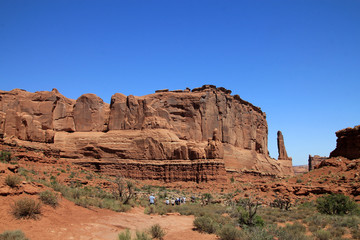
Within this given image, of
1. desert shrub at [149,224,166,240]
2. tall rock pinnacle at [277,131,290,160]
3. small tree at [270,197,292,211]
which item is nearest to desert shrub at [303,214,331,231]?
small tree at [270,197,292,211]

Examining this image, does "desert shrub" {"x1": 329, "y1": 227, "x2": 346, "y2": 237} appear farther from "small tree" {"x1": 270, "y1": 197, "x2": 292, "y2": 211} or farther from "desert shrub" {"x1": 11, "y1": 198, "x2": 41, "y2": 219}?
"desert shrub" {"x1": 11, "y1": 198, "x2": 41, "y2": 219}

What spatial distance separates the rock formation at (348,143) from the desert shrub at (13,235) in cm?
3122

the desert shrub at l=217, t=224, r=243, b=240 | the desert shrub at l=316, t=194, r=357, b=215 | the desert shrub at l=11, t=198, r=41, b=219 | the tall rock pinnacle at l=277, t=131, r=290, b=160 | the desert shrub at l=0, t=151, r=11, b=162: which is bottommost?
the desert shrub at l=217, t=224, r=243, b=240

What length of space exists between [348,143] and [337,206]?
46.8 feet

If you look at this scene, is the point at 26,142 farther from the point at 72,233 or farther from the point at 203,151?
the point at 72,233

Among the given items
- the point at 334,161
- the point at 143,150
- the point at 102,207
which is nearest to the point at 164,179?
the point at 143,150

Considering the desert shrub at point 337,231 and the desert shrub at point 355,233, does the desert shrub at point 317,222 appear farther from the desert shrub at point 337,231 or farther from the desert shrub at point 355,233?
the desert shrub at point 355,233

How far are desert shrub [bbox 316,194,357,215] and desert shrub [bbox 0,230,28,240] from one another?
18.4 metres

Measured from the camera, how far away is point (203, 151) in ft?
151

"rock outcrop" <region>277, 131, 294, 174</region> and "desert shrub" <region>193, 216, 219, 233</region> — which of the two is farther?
"rock outcrop" <region>277, 131, 294, 174</region>

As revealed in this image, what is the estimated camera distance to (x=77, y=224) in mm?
11695

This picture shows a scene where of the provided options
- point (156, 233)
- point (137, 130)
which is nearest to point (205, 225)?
point (156, 233)

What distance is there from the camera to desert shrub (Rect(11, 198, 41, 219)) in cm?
1037

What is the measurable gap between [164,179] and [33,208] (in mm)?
35089
